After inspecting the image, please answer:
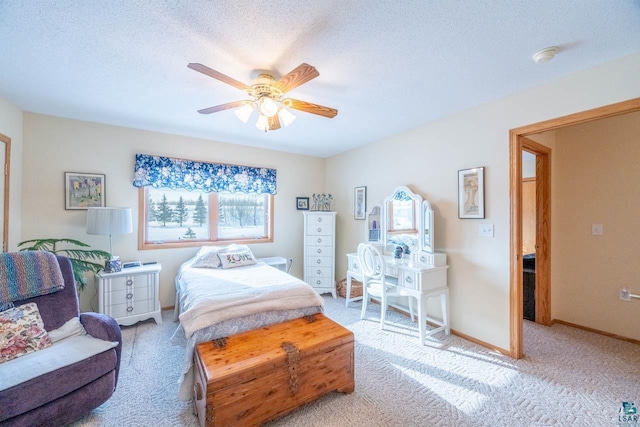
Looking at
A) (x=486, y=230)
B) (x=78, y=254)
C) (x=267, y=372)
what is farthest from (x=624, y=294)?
(x=78, y=254)

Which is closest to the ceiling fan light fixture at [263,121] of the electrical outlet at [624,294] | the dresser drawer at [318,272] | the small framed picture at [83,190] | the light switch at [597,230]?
the small framed picture at [83,190]

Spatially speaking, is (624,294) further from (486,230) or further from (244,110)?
(244,110)

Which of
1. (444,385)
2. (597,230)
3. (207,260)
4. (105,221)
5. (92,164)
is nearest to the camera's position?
(444,385)

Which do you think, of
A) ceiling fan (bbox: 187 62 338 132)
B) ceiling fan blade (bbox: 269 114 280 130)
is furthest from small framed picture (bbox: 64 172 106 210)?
ceiling fan blade (bbox: 269 114 280 130)

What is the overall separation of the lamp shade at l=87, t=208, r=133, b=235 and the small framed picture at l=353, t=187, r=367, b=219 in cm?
307

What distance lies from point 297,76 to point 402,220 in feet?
7.57

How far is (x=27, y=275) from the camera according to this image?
1.90 metres

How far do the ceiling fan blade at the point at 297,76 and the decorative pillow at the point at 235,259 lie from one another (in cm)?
225

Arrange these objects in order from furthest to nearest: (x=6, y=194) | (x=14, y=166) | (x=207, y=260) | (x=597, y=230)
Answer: (x=207, y=260) < (x=597, y=230) < (x=14, y=166) < (x=6, y=194)

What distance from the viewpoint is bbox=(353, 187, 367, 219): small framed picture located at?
3994 millimetres

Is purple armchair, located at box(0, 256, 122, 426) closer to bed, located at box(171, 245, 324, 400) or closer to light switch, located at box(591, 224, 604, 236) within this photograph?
bed, located at box(171, 245, 324, 400)

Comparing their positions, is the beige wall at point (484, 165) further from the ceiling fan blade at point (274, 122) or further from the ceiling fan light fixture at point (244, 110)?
the ceiling fan light fixture at point (244, 110)

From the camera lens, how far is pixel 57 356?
1.59 meters

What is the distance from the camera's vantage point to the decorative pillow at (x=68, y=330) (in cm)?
182
